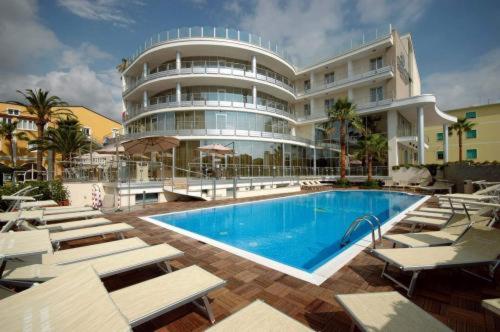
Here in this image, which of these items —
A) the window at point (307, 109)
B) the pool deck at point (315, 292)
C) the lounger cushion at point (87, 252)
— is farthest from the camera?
the window at point (307, 109)

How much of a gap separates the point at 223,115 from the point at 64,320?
2165 cm

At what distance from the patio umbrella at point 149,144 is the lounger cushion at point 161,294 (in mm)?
11279

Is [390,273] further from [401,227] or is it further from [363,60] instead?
[363,60]

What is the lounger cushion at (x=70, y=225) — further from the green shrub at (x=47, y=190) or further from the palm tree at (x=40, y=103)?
the palm tree at (x=40, y=103)

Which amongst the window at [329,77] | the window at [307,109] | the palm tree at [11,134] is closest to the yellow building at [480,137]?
the window at [329,77]

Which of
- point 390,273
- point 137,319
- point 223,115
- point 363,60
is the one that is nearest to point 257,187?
point 223,115

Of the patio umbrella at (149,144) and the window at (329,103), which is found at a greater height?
the window at (329,103)

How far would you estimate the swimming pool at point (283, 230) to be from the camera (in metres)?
5.06

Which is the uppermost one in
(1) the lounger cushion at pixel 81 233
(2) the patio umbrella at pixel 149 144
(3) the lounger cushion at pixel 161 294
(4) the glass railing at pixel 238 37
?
(4) the glass railing at pixel 238 37

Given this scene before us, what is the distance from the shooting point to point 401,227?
7066 millimetres

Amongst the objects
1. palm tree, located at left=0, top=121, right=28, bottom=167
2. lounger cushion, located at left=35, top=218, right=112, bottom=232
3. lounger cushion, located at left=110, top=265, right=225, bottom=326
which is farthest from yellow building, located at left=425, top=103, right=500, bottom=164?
palm tree, located at left=0, top=121, right=28, bottom=167

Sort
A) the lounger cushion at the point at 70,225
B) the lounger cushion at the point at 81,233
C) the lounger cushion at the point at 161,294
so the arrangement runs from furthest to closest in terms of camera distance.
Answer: the lounger cushion at the point at 70,225, the lounger cushion at the point at 81,233, the lounger cushion at the point at 161,294

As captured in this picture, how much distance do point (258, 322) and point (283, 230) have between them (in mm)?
6488

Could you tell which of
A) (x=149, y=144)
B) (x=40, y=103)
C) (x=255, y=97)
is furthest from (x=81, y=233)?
(x=40, y=103)
